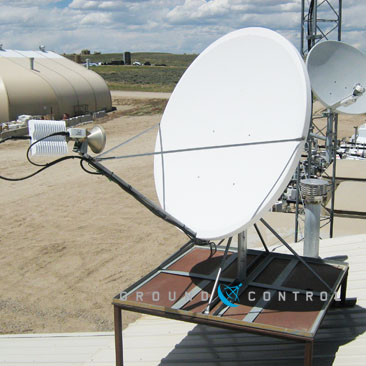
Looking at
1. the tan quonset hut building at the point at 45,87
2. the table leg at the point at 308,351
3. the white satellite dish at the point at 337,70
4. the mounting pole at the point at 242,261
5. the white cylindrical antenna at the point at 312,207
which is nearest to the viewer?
the table leg at the point at 308,351

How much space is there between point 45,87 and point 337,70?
28.2 metres

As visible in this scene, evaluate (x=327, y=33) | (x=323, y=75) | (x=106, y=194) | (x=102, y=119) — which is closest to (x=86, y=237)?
(x=106, y=194)

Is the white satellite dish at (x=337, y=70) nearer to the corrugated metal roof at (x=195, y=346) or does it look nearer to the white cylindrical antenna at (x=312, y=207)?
the white cylindrical antenna at (x=312, y=207)

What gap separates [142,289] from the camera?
5.62m

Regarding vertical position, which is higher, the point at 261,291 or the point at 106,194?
the point at 261,291

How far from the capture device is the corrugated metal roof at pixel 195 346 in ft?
19.0

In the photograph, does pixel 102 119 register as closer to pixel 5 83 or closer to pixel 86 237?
pixel 5 83

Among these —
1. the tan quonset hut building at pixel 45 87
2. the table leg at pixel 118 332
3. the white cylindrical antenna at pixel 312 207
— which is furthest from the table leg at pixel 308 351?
the tan quonset hut building at pixel 45 87

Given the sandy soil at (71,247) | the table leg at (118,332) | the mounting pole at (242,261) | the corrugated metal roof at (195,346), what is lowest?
the sandy soil at (71,247)

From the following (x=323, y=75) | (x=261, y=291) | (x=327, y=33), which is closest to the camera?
(x=261, y=291)

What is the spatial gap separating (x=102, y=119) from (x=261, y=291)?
36248 mm

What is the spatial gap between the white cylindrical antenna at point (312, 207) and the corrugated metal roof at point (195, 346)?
723mm

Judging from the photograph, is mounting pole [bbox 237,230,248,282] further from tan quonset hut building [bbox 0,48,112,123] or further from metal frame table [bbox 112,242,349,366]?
tan quonset hut building [bbox 0,48,112,123]

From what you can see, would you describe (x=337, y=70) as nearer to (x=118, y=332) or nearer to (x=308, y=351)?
(x=308, y=351)
